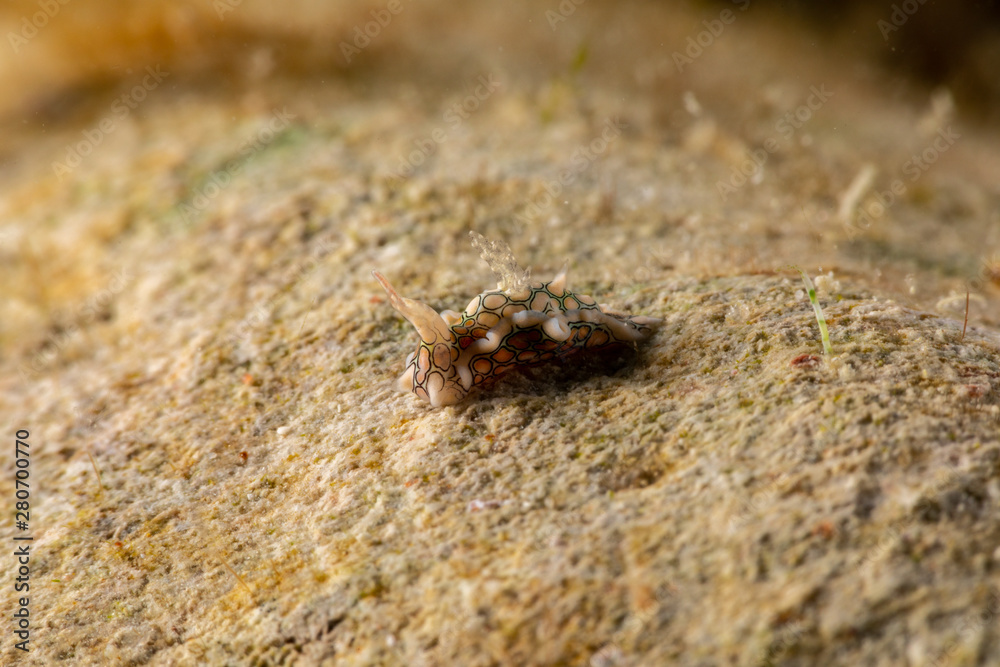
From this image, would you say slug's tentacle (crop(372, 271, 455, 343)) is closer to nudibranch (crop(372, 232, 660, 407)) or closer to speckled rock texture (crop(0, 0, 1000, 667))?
nudibranch (crop(372, 232, 660, 407))

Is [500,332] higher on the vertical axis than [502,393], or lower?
higher

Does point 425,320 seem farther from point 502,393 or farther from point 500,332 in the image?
point 502,393

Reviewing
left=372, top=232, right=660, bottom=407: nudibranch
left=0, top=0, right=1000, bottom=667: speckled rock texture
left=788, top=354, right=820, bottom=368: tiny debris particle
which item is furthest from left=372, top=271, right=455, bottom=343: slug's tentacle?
left=788, top=354, right=820, bottom=368: tiny debris particle

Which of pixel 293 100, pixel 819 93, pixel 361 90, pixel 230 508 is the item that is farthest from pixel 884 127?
pixel 230 508

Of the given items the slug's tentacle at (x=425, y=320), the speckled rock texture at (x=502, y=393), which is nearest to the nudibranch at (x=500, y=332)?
the slug's tentacle at (x=425, y=320)

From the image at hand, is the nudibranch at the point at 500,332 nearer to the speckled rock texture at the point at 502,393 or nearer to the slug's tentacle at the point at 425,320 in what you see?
the slug's tentacle at the point at 425,320

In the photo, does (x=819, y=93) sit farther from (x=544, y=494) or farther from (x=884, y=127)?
(x=544, y=494)

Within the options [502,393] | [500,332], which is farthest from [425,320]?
[502,393]
